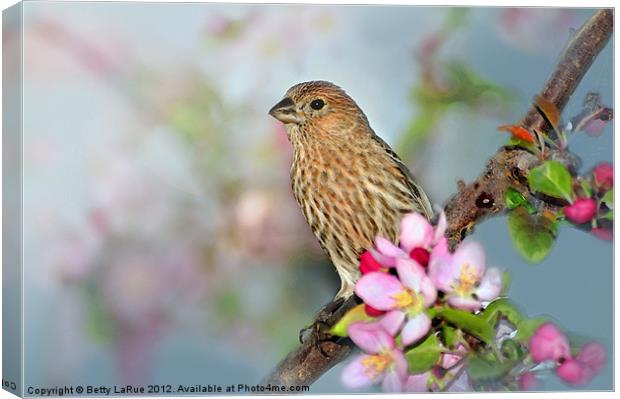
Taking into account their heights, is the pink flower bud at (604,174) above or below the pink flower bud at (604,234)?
above

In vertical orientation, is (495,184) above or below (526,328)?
above

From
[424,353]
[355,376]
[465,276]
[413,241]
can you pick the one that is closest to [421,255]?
[413,241]

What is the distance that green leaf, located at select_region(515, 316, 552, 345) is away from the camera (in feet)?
9.69

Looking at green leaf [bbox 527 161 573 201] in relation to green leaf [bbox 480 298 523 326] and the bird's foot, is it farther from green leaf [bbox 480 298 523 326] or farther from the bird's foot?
the bird's foot

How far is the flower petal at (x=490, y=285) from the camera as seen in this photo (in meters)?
2.93

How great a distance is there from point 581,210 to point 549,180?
0.41 feet

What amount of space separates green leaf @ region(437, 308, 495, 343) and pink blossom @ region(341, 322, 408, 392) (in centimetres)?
15

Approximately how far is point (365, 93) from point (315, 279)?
1.58 ft

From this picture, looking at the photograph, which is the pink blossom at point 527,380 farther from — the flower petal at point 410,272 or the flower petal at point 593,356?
the flower petal at point 410,272

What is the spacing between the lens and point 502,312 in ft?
9.68

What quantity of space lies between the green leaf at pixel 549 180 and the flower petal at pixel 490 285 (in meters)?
0.24

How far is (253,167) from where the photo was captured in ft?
9.45

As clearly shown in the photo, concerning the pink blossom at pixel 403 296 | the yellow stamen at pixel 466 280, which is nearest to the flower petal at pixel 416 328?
the pink blossom at pixel 403 296

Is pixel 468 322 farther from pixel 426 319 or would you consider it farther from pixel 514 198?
pixel 514 198
